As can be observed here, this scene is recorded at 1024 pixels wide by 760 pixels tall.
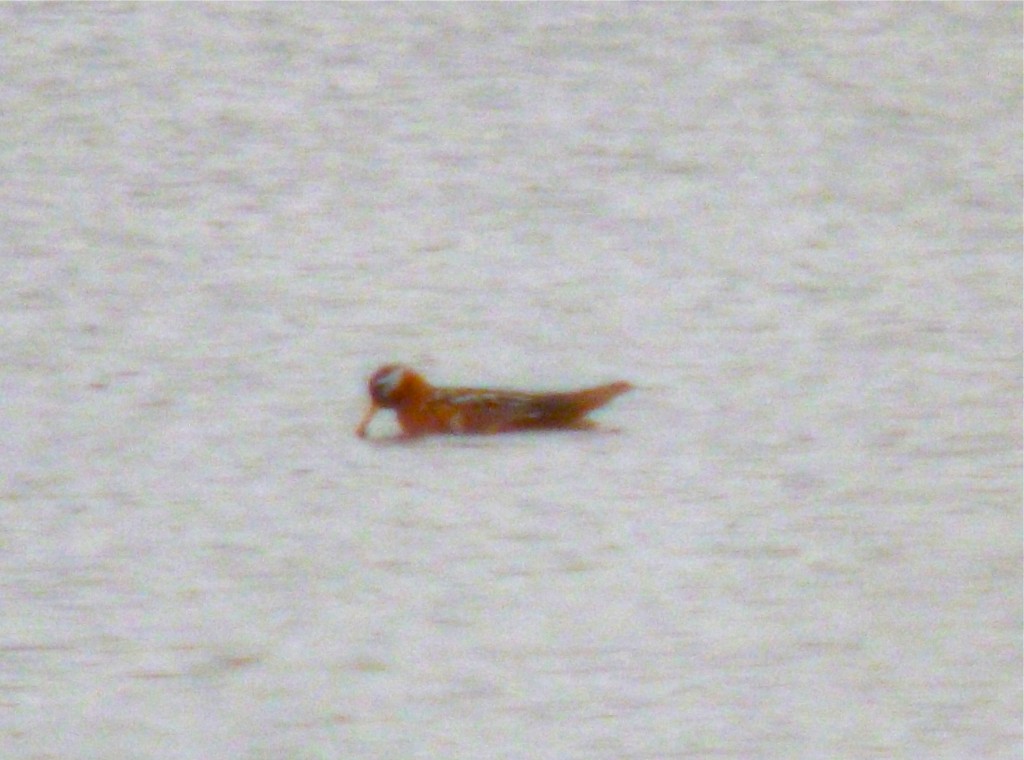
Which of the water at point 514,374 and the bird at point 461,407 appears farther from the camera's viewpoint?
the bird at point 461,407

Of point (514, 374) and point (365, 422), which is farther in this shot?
point (514, 374)

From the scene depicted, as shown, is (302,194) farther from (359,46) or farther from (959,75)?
(959,75)

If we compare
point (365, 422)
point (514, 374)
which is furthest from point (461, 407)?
point (514, 374)

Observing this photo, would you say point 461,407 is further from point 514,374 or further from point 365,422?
point 514,374

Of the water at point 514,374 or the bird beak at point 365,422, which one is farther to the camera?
the bird beak at point 365,422
